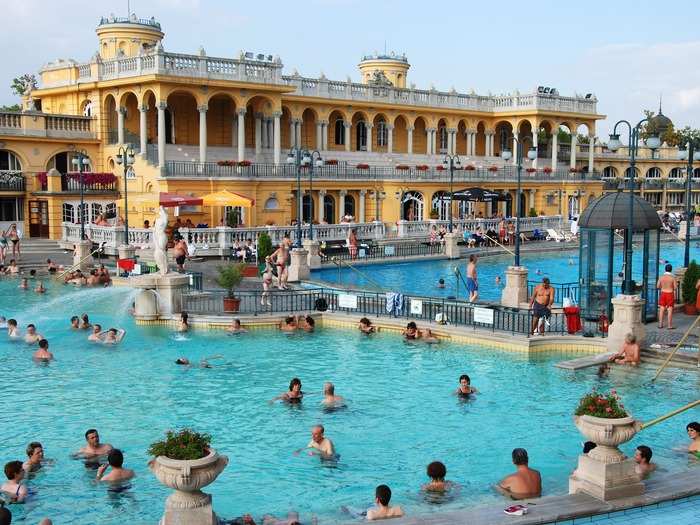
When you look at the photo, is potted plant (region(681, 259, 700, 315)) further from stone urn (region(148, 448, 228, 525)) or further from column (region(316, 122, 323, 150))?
column (region(316, 122, 323, 150))

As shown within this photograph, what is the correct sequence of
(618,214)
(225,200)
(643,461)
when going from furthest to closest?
(225,200)
(618,214)
(643,461)

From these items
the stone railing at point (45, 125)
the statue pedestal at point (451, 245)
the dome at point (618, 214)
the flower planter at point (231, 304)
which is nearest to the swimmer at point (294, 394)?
the flower planter at point (231, 304)

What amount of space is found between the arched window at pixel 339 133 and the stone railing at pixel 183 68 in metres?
11.0

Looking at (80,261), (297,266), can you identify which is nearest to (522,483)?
(297,266)

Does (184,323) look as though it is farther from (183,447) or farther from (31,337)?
(183,447)

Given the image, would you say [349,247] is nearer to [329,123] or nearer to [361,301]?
[361,301]

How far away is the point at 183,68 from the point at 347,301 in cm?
2307

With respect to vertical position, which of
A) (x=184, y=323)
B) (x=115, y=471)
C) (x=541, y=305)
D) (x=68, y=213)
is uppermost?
(x=68, y=213)

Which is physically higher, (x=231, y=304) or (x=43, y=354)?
(x=231, y=304)

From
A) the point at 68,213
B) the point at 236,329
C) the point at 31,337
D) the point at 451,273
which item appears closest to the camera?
the point at 31,337

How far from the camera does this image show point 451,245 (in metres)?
42.3

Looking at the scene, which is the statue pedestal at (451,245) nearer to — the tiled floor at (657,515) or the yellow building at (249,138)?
the yellow building at (249,138)

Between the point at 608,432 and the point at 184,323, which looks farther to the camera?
the point at 184,323

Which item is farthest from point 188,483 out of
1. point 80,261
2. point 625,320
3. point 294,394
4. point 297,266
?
point 80,261
